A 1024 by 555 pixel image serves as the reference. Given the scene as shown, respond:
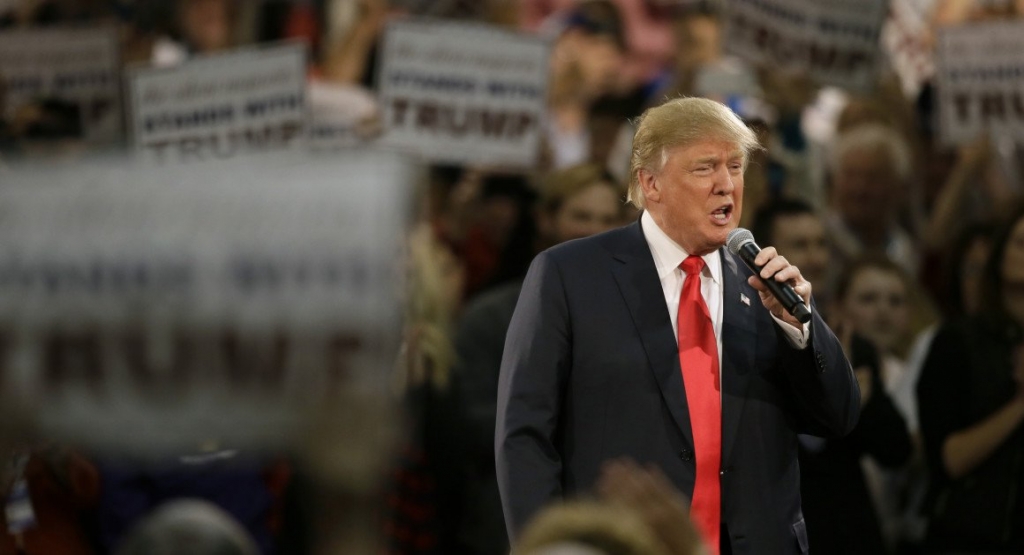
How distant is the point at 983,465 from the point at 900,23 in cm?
342

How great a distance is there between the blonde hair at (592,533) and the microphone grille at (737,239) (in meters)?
1.35

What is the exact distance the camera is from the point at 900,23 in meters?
8.68

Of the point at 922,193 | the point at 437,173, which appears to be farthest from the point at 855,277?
the point at 437,173

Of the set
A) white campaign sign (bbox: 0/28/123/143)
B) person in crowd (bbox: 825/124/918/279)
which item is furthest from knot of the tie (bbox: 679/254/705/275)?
white campaign sign (bbox: 0/28/123/143)

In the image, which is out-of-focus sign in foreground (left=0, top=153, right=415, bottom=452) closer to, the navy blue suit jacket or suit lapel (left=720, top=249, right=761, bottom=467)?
the navy blue suit jacket

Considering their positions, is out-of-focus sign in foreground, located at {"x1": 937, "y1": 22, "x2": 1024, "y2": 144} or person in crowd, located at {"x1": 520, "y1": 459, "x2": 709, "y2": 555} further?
out-of-focus sign in foreground, located at {"x1": 937, "y1": 22, "x2": 1024, "y2": 144}

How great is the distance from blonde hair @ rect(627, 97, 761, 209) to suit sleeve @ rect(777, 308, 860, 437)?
15.8 inches

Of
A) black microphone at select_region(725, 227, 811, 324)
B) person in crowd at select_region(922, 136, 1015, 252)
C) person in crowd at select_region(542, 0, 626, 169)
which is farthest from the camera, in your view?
person in crowd at select_region(542, 0, 626, 169)

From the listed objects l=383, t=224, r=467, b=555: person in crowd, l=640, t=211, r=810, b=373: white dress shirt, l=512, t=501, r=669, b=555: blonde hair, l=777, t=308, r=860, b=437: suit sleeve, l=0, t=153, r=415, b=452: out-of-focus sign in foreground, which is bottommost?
l=383, t=224, r=467, b=555: person in crowd

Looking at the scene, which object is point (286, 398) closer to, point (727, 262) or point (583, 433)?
point (583, 433)

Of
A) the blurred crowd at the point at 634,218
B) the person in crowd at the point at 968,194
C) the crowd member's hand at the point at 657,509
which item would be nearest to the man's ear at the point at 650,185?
the blurred crowd at the point at 634,218

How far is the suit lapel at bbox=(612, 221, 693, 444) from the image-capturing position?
365 cm

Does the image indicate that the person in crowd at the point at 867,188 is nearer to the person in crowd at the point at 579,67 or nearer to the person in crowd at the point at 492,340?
the person in crowd at the point at 492,340

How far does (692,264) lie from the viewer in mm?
3775
